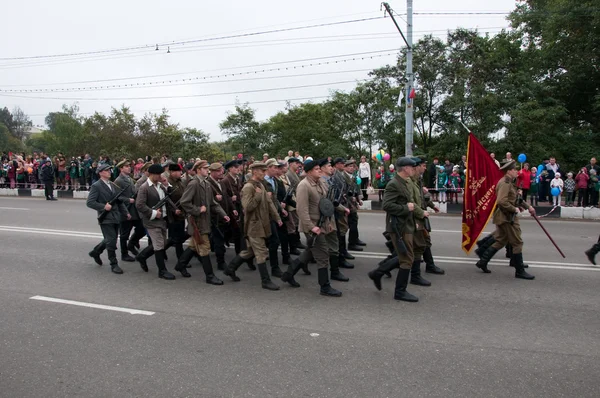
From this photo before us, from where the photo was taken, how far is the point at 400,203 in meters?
6.68

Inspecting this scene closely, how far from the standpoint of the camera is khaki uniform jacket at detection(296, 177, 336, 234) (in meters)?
6.71

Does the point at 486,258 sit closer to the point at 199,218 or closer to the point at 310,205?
the point at 310,205

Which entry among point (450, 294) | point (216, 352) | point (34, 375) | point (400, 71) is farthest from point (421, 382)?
point (400, 71)

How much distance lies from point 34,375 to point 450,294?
492cm

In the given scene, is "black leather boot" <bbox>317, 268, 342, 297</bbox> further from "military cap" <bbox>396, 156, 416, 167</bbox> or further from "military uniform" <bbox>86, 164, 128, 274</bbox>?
"military uniform" <bbox>86, 164, 128, 274</bbox>

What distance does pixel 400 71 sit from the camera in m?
25.6

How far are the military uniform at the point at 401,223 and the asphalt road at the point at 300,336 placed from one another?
0.27 meters

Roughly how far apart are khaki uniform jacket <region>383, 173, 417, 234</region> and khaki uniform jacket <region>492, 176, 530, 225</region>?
77.2 inches

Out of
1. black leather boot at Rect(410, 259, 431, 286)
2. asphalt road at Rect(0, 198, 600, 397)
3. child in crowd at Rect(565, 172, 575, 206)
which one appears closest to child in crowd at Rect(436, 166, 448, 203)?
child in crowd at Rect(565, 172, 575, 206)

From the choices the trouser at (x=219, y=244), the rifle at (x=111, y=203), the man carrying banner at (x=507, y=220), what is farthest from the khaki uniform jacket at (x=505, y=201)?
the rifle at (x=111, y=203)

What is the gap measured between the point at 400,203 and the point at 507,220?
216cm

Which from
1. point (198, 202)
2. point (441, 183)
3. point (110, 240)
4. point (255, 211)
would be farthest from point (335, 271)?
point (441, 183)

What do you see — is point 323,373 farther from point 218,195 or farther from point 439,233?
point 439,233

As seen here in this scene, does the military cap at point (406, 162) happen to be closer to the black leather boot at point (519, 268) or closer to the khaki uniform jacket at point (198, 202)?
the black leather boot at point (519, 268)
